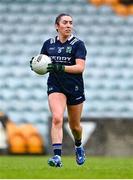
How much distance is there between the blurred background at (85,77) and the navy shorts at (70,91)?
6.74m

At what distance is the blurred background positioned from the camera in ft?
56.4

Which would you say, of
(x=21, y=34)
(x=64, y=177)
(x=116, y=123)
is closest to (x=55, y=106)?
(x=64, y=177)

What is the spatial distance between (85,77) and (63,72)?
10435 mm

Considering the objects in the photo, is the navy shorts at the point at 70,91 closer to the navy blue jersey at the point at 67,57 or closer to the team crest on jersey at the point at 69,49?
the navy blue jersey at the point at 67,57

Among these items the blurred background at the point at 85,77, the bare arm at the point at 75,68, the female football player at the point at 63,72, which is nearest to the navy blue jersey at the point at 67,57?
the female football player at the point at 63,72

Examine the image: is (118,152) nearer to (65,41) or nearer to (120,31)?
(120,31)

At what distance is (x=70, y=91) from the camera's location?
1016 cm

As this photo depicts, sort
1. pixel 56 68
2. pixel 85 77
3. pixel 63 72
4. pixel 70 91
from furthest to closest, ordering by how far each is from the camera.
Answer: pixel 85 77 < pixel 70 91 < pixel 63 72 < pixel 56 68

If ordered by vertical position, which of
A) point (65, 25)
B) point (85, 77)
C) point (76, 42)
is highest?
point (65, 25)

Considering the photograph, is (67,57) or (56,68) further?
(67,57)

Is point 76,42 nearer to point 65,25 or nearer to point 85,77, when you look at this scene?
point 65,25

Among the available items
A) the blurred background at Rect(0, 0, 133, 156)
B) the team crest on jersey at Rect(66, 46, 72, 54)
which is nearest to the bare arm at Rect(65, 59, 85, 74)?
the team crest on jersey at Rect(66, 46, 72, 54)

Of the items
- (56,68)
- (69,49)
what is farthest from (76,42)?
(56,68)

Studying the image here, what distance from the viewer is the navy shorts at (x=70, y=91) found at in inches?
397
